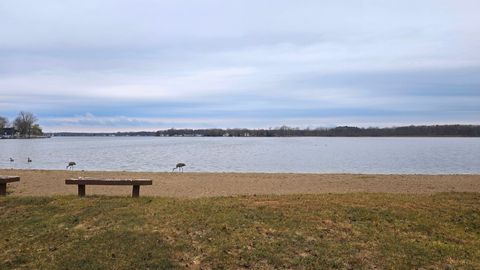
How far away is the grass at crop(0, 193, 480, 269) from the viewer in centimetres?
560

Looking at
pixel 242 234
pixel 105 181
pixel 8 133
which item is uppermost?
pixel 8 133

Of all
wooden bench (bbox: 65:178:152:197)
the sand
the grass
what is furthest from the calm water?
the grass

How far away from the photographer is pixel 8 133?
160m

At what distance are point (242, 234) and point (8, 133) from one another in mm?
175725

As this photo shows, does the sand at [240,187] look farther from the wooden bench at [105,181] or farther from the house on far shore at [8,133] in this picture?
the house on far shore at [8,133]

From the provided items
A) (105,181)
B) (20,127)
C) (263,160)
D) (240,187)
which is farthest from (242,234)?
(20,127)

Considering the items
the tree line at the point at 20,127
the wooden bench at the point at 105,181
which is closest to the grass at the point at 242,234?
the wooden bench at the point at 105,181

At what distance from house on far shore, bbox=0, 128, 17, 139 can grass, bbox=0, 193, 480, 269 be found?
166965mm

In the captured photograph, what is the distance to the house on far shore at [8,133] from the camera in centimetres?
15612

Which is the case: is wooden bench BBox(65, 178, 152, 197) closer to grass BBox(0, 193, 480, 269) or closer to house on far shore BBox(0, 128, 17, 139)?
grass BBox(0, 193, 480, 269)

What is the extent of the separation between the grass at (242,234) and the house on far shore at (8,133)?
16696 centimetres

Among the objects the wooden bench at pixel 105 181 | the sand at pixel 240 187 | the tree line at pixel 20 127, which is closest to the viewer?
the wooden bench at pixel 105 181

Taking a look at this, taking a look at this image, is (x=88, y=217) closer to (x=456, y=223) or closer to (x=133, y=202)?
(x=133, y=202)

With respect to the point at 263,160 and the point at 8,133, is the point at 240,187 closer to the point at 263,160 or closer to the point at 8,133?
the point at 263,160
